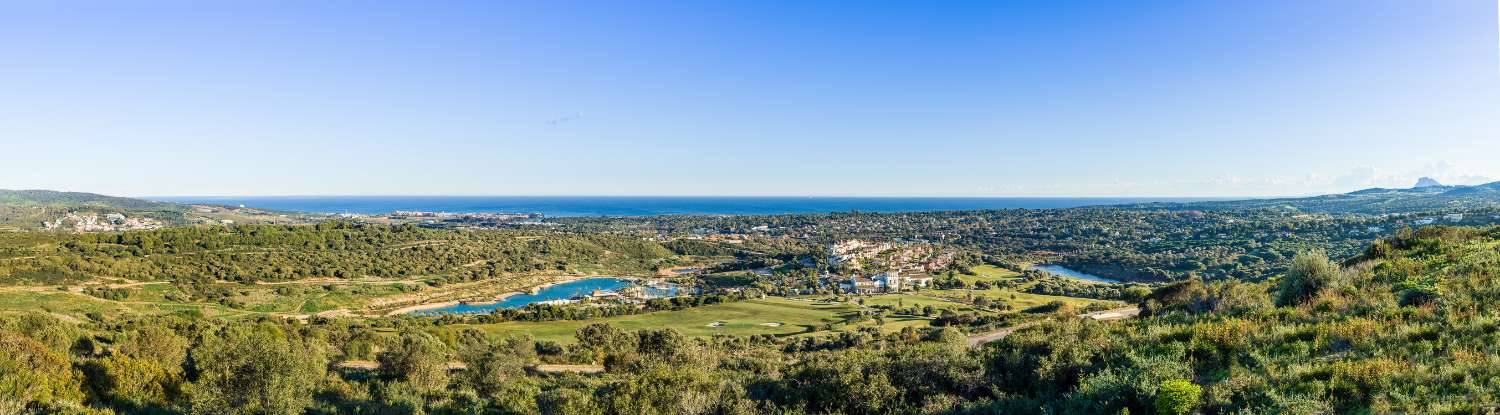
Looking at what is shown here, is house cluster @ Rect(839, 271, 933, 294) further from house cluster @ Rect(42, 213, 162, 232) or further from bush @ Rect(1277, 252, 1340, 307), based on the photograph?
house cluster @ Rect(42, 213, 162, 232)

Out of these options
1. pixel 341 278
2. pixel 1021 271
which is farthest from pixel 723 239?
pixel 341 278

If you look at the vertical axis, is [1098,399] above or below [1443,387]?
below

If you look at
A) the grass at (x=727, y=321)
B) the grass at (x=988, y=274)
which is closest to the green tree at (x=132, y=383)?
the grass at (x=727, y=321)

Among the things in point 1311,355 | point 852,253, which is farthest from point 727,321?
point 852,253

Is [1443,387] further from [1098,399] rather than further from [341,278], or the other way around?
[341,278]

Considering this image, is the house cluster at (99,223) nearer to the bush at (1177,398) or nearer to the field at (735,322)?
the field at (735,322)


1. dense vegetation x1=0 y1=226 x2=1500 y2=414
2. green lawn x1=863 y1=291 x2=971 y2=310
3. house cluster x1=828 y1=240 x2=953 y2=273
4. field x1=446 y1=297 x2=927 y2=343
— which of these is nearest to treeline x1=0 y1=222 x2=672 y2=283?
house cluster x1=828 y1=240 x2=953 y2=273
